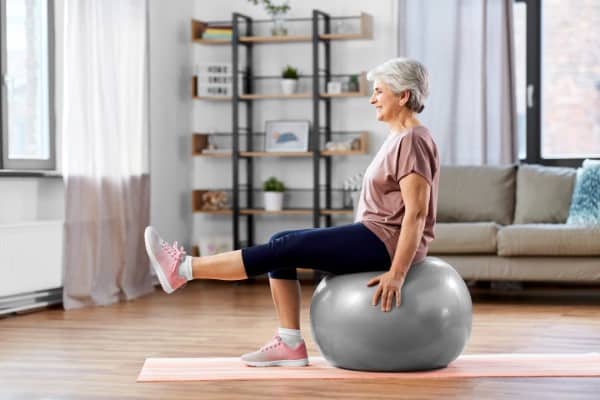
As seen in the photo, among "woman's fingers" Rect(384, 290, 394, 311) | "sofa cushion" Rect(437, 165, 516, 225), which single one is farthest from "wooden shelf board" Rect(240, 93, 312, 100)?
"woman's fingers" Rect(384, 290, 394, 311)

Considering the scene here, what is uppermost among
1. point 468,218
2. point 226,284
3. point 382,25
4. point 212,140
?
point 382,25

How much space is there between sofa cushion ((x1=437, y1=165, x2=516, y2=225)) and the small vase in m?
1.54

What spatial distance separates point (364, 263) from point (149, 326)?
168 centimetres

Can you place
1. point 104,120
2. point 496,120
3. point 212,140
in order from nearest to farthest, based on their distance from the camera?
1. point 104,120
2. point 496,120
3. point 212,140

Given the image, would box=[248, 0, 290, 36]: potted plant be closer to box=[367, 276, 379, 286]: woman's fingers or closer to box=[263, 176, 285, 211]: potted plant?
box=[263, 176, 285, 211]: potted plant

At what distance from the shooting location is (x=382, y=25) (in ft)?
22.2

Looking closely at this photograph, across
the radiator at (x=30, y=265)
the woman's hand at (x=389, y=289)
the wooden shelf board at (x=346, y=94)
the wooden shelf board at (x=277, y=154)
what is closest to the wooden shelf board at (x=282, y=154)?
the wooden shelf board at (x=277, y=154)

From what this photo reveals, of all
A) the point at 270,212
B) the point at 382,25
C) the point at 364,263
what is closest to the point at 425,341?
the point at 364,263

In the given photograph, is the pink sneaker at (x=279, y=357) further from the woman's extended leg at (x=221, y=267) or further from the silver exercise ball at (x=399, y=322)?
the woman's extended leg at (x=221, y=267)

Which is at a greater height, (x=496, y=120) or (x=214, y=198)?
(x=496, y=120)

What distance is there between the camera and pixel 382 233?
3209 mm

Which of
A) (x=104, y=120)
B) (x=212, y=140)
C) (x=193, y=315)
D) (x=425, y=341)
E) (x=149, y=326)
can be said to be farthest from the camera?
(x=212, y=140)

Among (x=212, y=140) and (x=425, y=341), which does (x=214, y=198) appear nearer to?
(x=212, y=140)

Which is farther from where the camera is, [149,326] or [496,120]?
[496,120]
